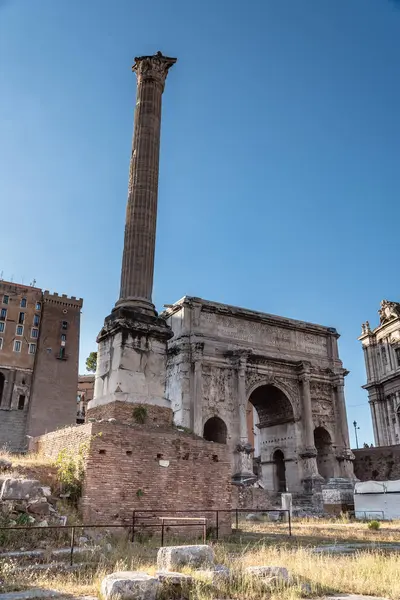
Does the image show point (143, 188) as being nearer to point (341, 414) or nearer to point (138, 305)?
point (138, 305)

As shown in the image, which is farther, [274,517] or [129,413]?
[274,517]

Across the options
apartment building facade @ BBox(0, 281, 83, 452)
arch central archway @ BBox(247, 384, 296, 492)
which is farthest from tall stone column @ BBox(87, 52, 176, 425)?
apartment building facade @ BBox(0, 281, 83, 452)

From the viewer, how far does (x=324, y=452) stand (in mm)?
35406

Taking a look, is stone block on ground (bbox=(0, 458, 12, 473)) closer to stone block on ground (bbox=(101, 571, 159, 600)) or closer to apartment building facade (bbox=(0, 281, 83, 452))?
stone block on ground (bbox=(101, 571, 159, 600))

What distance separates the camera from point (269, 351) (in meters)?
34.5

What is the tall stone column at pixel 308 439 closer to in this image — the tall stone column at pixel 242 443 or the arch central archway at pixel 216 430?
the tall stone column at pixel 242 443

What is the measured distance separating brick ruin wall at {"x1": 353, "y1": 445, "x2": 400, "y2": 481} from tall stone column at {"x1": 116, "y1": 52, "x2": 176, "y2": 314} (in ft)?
84.0

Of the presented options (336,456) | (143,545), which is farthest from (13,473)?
(336,456)

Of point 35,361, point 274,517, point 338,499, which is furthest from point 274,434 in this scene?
point 35,361

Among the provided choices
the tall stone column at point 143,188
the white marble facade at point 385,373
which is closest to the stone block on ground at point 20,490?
the tall stone column at point 143,188

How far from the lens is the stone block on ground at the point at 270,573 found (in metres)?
6.38

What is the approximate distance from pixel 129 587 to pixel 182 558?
65.0 inches

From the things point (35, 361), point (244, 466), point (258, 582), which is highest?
point (35, 361)

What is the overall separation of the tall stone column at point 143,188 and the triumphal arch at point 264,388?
1648 centimetres
